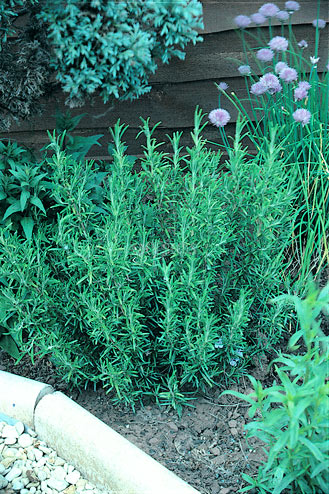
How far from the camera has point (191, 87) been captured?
138 inches

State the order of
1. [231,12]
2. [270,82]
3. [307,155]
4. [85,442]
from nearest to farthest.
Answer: [85,442]
[270,82]
[307,155]
[231,12]

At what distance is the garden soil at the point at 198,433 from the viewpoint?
6.10 ft

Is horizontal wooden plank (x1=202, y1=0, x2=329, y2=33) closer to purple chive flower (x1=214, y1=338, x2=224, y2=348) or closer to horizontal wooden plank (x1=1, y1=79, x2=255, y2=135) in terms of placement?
horizontal wooden plank (x1=1, y1=79, x2=255, y2=135)

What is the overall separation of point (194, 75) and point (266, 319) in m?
1.98

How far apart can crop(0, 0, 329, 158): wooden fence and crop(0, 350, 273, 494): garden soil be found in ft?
6.20

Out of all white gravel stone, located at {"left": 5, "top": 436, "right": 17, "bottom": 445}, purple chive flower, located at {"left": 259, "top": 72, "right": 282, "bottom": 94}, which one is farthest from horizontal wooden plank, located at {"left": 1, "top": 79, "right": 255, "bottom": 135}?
white gravel stone, located at {"left": 5, "top": 436, "right": 17, "bottom": 445}

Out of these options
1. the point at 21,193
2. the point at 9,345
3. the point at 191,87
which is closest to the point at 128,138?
the point at 191,87

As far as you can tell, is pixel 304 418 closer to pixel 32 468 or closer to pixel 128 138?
pixel 32 468

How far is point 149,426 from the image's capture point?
2.05 m

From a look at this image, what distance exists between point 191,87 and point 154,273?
1907mm

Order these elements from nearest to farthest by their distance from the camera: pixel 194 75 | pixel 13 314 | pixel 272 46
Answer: pixel 13 314 < pixel 272 46 < pixel 194 75

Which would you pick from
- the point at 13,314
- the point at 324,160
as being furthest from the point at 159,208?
the point at 324,160

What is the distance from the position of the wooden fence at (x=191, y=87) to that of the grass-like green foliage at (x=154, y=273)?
1459mm

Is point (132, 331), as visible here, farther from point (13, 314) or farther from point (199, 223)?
point (13, 314)
